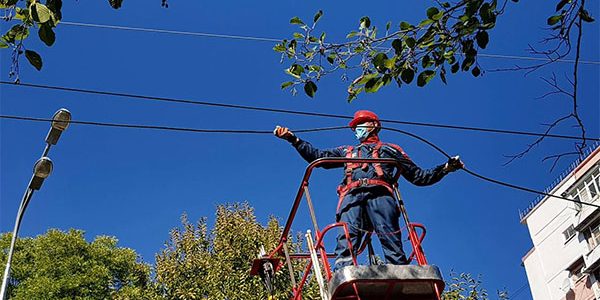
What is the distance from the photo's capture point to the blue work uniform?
6.53 meters

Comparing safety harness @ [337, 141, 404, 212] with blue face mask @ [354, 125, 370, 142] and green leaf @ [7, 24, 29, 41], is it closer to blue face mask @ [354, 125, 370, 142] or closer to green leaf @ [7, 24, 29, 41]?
blue face mask @ [354, 125, 370, 142]

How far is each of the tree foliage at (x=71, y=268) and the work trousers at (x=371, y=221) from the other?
17.6m

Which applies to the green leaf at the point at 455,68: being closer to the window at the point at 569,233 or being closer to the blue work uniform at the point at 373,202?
the blue work uniform at the point at 373,202

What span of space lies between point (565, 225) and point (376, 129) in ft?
104

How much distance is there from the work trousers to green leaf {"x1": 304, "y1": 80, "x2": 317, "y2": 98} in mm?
1303

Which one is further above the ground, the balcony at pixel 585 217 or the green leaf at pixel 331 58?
the balcony at pixel 585 217

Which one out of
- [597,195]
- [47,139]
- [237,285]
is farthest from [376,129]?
[597,195]

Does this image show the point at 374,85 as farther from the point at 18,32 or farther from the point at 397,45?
the point at 18,32

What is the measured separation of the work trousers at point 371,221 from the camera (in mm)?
6492

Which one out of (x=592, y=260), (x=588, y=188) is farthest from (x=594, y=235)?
(x=588, y=188)

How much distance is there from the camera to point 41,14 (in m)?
4.23

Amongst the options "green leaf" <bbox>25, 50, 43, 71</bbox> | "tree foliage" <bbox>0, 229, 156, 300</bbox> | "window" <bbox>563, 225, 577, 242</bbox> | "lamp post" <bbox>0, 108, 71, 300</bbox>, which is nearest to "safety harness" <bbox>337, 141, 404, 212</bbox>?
Result: "green leaf" <bbox>25, 50, 43, 71</bbox>

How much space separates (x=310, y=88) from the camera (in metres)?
5.84

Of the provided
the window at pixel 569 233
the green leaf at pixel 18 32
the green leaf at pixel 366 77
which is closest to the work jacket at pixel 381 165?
the green leaf at pixel 366 77
